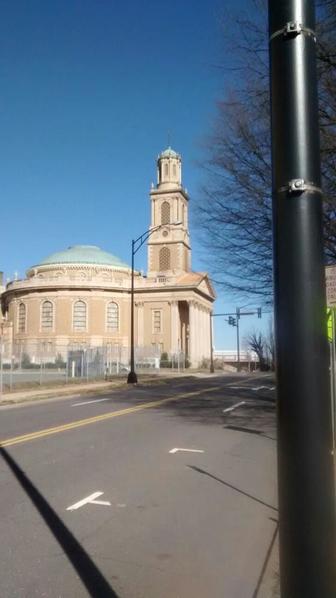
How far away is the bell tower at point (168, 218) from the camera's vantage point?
93.6m

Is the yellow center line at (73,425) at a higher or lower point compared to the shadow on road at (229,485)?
higher

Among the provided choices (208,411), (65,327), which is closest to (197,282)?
(65,327)

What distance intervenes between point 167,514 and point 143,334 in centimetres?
8422

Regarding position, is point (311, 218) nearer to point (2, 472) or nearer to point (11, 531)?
point (11, 531)

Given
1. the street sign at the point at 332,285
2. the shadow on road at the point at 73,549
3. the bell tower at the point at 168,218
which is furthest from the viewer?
the bell tower at the point at 168,218

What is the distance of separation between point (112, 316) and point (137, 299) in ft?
15.6

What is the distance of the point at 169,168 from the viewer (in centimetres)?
9581

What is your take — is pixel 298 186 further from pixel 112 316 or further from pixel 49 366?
pixel 112 316

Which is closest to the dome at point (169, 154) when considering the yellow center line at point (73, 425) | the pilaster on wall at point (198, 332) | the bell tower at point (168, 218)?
the bell tower at point (168, 218)

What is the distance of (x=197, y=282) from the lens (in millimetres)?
88062

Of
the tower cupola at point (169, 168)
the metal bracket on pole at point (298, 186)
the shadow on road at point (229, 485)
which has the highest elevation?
the tower cupola at point (169, 168)

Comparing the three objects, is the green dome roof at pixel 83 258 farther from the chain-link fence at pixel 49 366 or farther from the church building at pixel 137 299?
the chain-link fence at pixel 49 366

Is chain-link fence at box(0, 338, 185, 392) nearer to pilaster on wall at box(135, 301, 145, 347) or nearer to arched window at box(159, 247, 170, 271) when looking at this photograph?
pilaster on wall at box(135, 301, 145, 347)

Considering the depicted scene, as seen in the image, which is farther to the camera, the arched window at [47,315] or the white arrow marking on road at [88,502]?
the arched window at [47,315]
